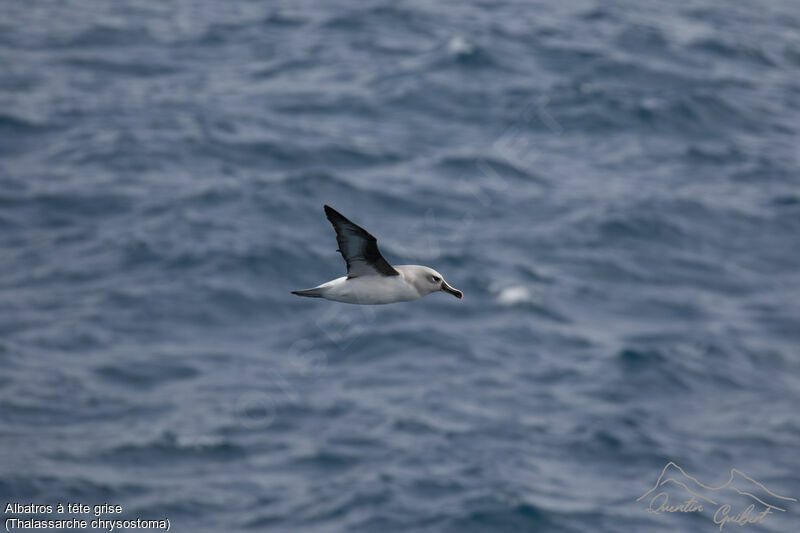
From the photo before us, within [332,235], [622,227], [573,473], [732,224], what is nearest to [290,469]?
[573,473]

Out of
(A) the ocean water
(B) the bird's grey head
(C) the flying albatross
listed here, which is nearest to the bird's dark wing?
(C) the flying albatross

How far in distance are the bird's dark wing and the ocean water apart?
93.7 ft

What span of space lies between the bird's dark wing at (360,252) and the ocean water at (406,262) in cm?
2855

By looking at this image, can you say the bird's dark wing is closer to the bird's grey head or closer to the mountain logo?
the bird's grey head

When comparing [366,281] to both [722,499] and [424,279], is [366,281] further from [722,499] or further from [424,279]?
[722,499]

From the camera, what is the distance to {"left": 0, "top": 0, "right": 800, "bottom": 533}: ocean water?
44.0 meters

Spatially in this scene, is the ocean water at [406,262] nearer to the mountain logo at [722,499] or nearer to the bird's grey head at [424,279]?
the mountain logo at [722,499]

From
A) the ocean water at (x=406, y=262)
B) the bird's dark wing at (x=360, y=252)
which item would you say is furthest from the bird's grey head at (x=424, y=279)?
the ocean water at (x=406, y=262)

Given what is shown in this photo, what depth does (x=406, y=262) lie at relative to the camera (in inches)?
2074

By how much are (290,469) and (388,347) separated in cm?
794

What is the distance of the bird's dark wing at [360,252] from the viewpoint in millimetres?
12930

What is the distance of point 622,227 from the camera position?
182 feet

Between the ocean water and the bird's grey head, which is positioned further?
the ocean water

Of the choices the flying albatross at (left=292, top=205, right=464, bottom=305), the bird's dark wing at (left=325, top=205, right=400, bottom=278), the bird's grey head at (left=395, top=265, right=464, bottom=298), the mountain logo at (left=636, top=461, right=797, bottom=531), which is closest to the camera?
the bird's dark wing at (left=325, top=205, right=400, bottom=278)
